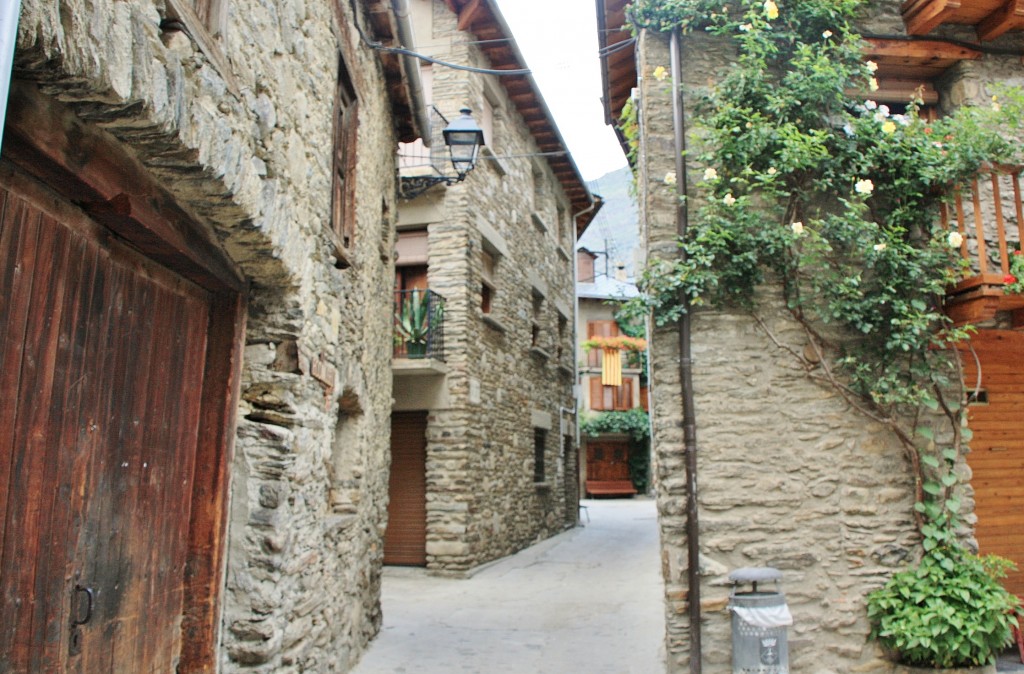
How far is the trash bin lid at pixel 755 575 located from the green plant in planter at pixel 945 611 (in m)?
0.73

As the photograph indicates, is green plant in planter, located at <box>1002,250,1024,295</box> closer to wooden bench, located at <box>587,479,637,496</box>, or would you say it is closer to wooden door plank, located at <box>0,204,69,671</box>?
wooden door plank, located at <box>0,204,69,671</box>

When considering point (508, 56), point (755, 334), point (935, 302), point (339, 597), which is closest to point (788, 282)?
point (755, 334)

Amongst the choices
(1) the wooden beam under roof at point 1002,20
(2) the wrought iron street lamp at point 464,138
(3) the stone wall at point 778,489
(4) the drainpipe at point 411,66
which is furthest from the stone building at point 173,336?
(1) the wooden beam under roof at point 1002,20

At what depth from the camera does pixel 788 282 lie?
5.21m

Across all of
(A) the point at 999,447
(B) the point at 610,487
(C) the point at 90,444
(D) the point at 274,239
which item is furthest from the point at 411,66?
(B) the point at 610,487

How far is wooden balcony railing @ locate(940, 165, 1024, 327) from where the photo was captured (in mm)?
4809

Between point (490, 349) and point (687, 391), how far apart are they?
575 centimetres

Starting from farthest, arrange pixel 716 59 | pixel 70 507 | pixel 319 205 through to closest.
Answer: pixel 716 59
pixel 319 205
pixel 70 507

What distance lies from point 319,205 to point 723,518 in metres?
3.17

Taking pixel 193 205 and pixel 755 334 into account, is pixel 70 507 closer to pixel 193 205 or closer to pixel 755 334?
pixel 193 205

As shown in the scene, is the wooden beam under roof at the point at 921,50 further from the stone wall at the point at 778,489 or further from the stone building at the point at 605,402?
the stone building at the point at 605,402

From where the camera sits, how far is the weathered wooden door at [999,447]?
18.2 ft

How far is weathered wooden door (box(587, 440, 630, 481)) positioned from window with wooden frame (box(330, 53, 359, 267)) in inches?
836

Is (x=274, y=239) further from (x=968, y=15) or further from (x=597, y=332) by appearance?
(x=597, y=332)
